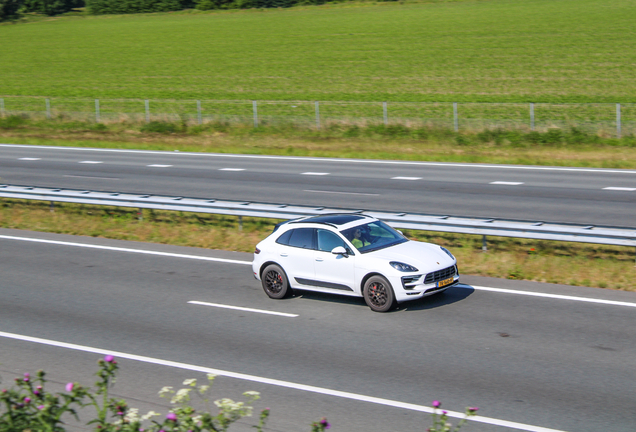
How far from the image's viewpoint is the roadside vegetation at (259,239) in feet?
42.4

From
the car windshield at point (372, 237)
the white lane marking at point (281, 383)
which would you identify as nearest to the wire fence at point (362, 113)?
the car windshield at point (372, 237)

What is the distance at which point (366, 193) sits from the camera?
21359 mm

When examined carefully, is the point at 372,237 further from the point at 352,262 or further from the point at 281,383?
the point at 281,383

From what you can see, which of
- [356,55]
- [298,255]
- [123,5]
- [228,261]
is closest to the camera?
[298,255]

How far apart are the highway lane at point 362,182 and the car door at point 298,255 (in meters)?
6.72

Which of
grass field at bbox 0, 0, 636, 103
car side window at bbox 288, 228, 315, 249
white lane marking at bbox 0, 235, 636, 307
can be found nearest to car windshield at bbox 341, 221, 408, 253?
car side window at bbox 288, 228, 315, 249

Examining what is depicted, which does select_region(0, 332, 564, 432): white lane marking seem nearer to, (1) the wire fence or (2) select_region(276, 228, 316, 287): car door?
(2) select_region(276, 228, 316, 287): car door

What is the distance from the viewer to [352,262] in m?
11.5

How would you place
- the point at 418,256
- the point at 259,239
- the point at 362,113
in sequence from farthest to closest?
1. the point at 362,113
2. the point at 259,239
3. the point at 418,256

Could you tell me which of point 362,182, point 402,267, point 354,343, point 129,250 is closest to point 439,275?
point 402,267

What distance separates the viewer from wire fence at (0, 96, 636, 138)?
3170cm

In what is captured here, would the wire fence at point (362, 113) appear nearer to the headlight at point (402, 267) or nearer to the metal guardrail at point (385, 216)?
the metal guardrail at point (385, 216)

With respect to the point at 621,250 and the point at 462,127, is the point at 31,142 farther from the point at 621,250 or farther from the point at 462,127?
the point at 621,250

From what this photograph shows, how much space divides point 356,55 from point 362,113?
73.5 ft
